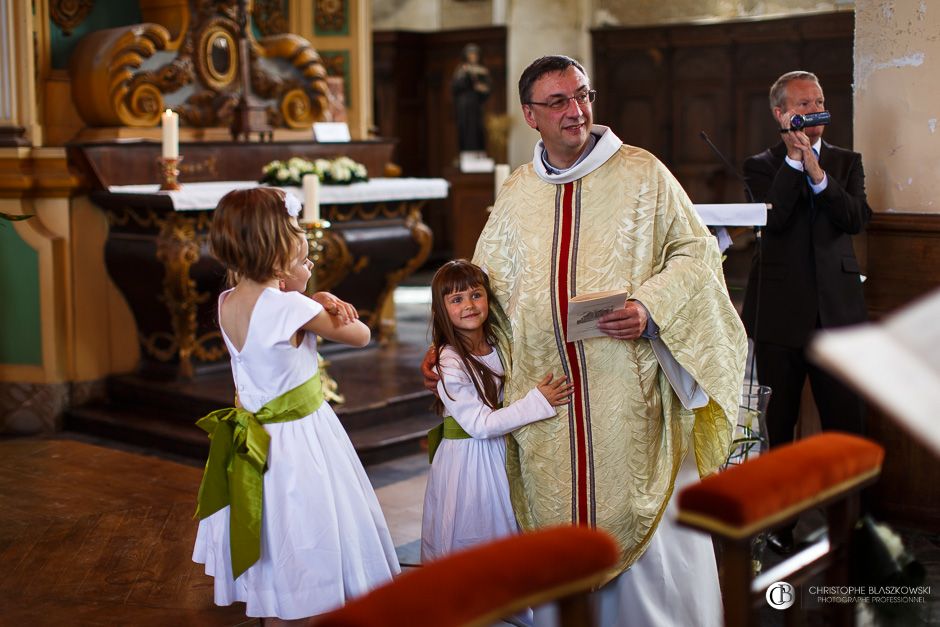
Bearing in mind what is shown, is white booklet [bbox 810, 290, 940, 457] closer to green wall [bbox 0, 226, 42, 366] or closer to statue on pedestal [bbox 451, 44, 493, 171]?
green wall [bbox 0, 226, 42, 366]

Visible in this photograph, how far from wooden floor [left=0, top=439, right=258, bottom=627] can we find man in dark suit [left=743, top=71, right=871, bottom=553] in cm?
207

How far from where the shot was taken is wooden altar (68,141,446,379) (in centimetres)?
606

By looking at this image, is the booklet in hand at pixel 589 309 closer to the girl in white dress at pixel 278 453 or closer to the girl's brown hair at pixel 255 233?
the girl in white dress at pixel 278 453

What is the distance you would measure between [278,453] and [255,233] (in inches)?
24.2

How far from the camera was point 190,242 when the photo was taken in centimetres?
605

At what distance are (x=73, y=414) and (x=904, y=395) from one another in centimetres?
569

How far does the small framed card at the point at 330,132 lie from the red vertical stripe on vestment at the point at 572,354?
4279mm

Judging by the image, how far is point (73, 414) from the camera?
6211mm

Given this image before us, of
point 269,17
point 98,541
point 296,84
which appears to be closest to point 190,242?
point 296,84

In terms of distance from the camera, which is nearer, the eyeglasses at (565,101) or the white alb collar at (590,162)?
the eyeglasses at (565,101)

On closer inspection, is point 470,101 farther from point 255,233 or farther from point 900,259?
point 255,233

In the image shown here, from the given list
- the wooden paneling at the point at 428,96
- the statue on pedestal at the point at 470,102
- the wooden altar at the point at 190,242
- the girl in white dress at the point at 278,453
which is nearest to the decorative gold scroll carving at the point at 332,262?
the wooden altar at the point at 190,242

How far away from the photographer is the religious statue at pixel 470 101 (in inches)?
488

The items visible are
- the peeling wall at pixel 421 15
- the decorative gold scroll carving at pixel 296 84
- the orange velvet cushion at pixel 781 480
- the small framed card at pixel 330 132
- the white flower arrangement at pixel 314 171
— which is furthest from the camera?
the peeling wall at pixel 421 15
